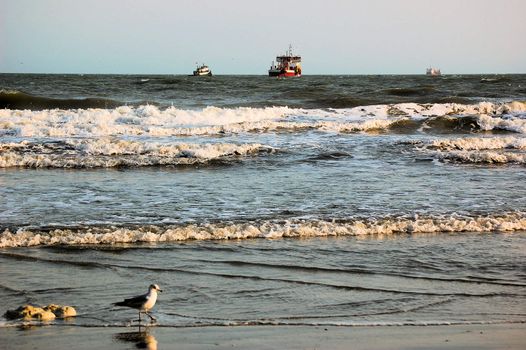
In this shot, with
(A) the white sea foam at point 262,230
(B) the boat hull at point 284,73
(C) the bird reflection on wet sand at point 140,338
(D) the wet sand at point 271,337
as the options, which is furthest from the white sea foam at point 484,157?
(B) the boat hull at point 284,73

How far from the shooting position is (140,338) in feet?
18.2

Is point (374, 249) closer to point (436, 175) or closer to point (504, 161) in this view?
Answer: point (436, 175)

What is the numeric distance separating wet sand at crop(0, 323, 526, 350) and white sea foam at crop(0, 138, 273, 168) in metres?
10.6

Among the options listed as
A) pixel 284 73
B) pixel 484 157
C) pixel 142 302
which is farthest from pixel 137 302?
pixel 284 73

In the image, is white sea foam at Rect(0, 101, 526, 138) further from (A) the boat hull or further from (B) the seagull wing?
(A) the boat hull

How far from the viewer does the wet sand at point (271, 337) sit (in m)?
5.35

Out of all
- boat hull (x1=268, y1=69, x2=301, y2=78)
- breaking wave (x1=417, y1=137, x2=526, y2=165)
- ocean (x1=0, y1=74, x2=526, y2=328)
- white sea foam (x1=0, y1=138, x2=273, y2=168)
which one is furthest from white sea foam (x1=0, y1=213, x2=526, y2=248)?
boat hull (x1=268, y1=69, x2=301, y2=78)

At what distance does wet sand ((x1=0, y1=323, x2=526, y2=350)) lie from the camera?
17.6 feet

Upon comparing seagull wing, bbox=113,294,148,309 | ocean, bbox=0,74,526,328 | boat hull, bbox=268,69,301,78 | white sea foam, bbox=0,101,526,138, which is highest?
boat hull, bbox=268,69,301,78

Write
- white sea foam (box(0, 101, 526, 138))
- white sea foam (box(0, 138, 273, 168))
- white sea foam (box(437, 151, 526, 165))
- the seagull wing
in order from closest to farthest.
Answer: the seagull wing < white sea foam (box(0, 138, 273, 168)) < white sea foam (box(437, 151, 526, 165)) < white sea foam (box(0, 101, 526, 138))

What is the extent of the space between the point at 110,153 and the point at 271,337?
12967 millimetres

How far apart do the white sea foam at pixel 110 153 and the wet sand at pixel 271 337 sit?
34.7 ft

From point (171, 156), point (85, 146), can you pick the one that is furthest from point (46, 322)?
point (85, 146)

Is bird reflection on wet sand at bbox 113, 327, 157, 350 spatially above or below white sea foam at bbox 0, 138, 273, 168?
below
